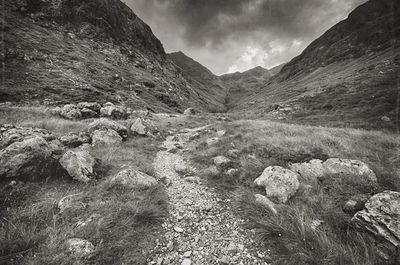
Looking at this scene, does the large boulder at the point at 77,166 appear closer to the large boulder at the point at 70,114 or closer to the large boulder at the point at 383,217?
the large boulder at the point at 383,217

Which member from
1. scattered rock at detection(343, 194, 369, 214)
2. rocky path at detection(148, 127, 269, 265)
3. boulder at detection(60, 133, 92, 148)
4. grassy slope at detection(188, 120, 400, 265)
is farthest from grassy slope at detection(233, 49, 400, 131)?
boulder at detection(60, 133, 92, 148)

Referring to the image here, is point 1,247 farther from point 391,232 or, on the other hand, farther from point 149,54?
point 149,54

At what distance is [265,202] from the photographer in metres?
4.41

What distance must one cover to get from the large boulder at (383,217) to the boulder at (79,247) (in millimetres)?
5444

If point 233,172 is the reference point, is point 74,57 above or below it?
above

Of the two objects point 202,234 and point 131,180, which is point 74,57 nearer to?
point 131,180

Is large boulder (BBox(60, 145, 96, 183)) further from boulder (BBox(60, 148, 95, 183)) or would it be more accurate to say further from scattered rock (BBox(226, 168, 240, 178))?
scattered rock (BBox(226, 168, 240, 178))

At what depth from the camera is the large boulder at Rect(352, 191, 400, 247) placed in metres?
3.05

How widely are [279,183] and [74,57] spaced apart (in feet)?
158

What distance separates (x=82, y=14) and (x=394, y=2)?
11353 cm

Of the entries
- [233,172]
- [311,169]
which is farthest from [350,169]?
[233,172]

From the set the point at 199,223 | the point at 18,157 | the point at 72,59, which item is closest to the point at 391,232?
the point at 199,223


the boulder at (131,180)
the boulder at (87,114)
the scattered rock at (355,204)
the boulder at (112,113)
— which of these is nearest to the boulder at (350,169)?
the scattered rock at (355,204)

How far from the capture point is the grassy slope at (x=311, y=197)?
2988mm
